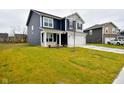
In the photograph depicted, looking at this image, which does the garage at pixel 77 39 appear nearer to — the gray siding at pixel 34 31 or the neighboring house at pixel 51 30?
the neighboring house at pixel 51 30

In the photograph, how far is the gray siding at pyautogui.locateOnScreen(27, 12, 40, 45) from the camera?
22669 mm

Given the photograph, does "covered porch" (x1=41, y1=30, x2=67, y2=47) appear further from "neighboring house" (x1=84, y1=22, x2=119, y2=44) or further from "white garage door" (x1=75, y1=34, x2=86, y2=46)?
"neighboring house" (x1=84, y1=22, x2=119, y2=44)

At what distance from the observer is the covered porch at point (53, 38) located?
856 inches

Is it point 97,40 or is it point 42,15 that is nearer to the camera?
point 42,15

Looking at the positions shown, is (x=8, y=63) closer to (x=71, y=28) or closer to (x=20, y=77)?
(x=20, y=77)

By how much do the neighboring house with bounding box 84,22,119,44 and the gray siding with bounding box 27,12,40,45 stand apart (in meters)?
15.8

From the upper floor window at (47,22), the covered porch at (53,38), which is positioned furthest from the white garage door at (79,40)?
the upper floor window at (47,22)

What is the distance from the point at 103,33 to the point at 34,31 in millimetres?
16386

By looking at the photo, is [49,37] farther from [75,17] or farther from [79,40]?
[75,17]

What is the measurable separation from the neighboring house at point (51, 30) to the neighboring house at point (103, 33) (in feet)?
26.1
